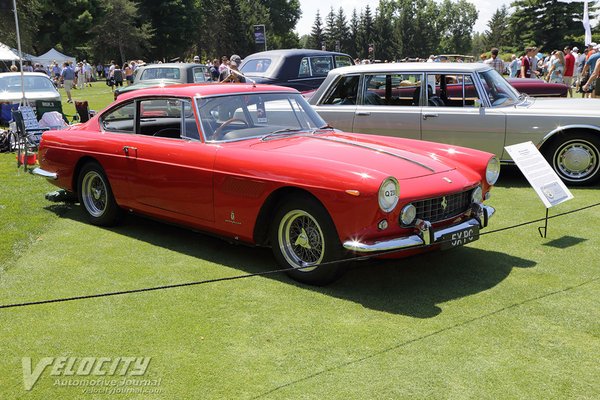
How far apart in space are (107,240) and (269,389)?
345cm

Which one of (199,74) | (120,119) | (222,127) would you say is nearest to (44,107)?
(199,74)

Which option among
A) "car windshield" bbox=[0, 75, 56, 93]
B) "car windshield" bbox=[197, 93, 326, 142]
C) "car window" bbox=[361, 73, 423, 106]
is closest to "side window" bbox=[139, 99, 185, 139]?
"car windshield" bbox=[197, 93, 326, 142]

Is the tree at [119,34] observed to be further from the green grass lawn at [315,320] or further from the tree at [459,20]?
the tree at [459,20]

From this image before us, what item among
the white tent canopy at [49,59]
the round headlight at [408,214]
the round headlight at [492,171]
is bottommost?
the round headlight at [408,214]

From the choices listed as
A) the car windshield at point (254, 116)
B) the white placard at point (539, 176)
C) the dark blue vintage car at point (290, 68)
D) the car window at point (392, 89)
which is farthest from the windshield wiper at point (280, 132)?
the dark blue vintage car at point (290, 68)

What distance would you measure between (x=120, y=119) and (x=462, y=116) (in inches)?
179

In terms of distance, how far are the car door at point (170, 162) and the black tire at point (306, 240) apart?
74cm

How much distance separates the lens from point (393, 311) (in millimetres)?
4367

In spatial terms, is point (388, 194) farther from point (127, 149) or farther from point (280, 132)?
point (127, 149)

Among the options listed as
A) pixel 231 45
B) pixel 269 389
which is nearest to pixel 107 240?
pixel 269 389

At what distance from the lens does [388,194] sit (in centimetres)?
442

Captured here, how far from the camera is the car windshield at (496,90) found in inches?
335

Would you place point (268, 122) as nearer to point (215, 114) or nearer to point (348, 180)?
point (215, 114)

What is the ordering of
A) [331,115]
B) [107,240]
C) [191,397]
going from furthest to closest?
[331,115] → [107,240] → [191,397]
